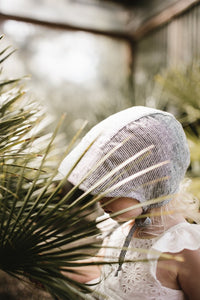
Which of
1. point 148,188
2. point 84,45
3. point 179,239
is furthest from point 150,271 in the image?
point 84,45

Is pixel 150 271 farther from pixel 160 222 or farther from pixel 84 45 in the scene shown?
pixel 84 45

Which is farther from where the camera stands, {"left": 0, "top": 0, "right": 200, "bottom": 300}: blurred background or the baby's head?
{"left": 0, "top": 0, "right": 200, "bottom": 300}: blurred background

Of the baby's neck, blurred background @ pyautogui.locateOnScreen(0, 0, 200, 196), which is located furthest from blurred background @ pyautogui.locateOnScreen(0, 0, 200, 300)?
the baby's neck

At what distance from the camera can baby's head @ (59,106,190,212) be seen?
0.72 m

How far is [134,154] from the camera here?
2.39 ft

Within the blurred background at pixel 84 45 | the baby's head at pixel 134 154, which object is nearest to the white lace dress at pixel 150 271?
the baby's head at pixel 134 154

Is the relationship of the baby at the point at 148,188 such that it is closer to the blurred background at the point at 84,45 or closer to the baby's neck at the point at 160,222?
the baby's neck at the point at 160,222

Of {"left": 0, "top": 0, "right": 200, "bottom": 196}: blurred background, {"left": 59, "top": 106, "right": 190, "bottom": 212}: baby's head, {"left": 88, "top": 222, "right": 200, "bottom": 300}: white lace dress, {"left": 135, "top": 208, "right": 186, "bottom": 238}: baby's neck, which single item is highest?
{"left": 0, "top": 0, "right": 200, "bottom": 196}: blurred background

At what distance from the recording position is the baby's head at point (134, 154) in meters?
0.72

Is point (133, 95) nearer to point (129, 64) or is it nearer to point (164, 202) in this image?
point (164, 202)

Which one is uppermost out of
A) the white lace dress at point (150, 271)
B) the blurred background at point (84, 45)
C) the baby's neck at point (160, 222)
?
the blurred background at point (84, 45)

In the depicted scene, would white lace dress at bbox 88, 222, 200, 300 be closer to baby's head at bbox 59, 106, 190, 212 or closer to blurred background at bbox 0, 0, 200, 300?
baby's head at bbox 59, 106, 190, 212

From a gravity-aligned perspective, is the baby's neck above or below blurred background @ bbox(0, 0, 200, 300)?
below

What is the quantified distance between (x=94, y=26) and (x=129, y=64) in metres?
0.53
